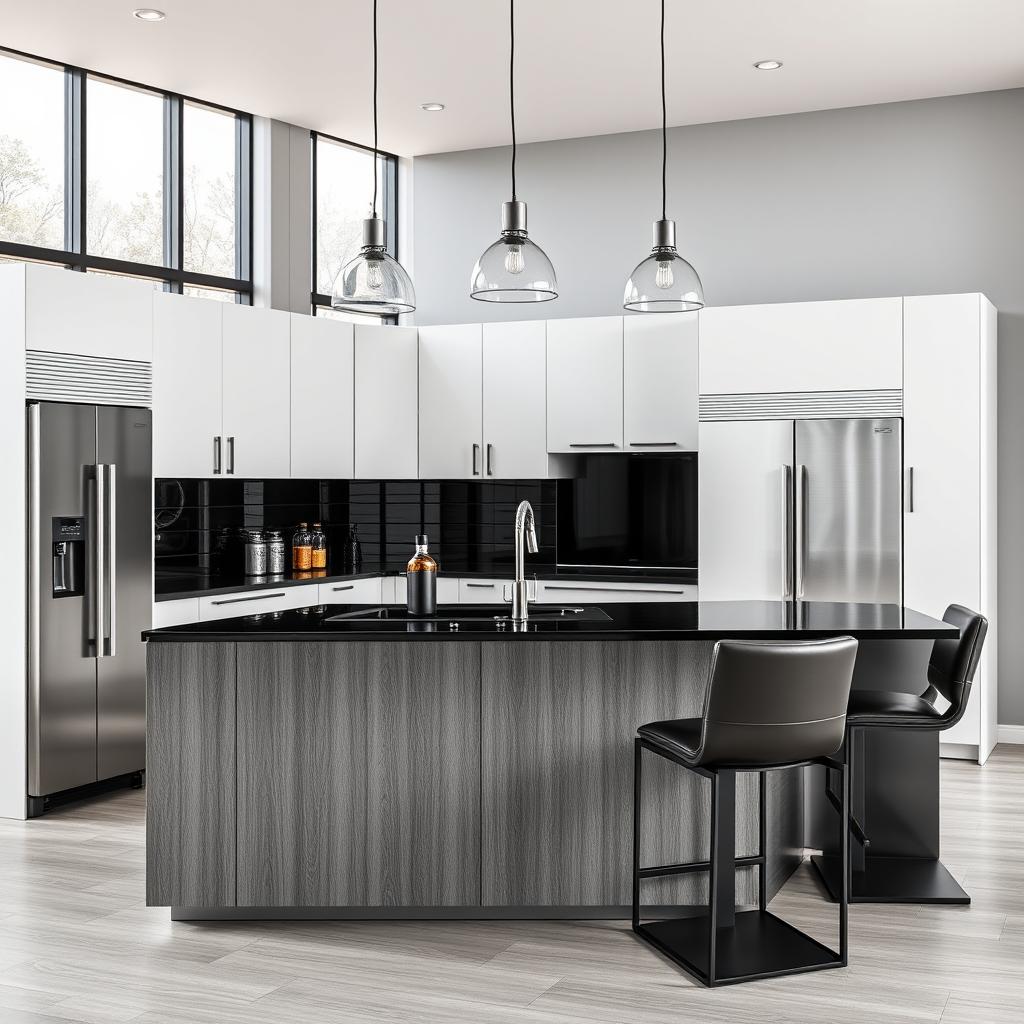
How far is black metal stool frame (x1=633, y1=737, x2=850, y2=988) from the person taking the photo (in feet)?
10.6

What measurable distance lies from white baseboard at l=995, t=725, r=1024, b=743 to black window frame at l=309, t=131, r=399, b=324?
4.11 metres

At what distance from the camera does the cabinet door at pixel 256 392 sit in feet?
19.3

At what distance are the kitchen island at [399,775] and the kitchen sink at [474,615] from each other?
0.20 m

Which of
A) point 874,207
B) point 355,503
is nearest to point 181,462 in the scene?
point 355,503

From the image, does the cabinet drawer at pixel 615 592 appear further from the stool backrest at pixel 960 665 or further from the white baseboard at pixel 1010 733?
the stool backrest at pixel 960 665

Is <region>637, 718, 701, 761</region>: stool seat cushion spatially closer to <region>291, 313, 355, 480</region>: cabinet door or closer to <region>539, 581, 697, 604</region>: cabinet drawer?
<region>539, 581, 697, 604</region>: cabinet drawer

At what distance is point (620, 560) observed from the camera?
22.6ft

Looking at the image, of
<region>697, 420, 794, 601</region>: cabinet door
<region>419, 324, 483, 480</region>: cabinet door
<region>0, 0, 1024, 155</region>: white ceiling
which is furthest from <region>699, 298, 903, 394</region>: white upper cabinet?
<region>419, 324, 483, 480</region>: cabinet door

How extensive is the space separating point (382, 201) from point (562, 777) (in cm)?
484

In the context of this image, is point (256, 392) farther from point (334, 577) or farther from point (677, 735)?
point (677, 735)

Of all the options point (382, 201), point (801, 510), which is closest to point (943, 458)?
point (801, 510)

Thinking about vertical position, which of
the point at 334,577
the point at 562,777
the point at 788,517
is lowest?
the point at 562,777

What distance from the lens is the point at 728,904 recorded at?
3.52 meters

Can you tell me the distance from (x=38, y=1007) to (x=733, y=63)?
483 centimetres
